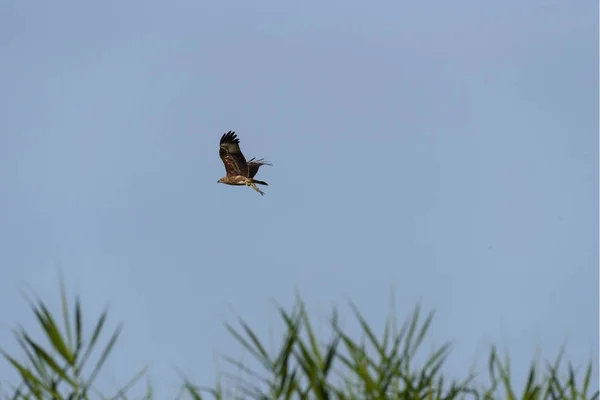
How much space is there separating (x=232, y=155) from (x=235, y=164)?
214 millimetres

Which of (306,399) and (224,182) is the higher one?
(224,182)

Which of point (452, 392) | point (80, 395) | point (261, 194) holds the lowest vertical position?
point (80, 395)

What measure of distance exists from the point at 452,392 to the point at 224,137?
17.5m

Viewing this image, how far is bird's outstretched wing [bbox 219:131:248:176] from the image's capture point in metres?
28.0

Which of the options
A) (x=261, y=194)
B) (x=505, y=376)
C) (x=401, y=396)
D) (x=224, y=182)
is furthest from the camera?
(x=224, y=182)

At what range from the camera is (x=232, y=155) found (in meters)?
28.2

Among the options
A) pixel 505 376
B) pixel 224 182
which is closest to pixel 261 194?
pixel 224 182

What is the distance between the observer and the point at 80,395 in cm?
1113

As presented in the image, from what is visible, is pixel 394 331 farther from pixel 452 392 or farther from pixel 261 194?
pixel 261 194

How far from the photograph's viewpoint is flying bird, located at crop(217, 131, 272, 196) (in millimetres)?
27859

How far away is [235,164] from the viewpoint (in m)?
28.1

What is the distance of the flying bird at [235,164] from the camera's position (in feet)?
91.4

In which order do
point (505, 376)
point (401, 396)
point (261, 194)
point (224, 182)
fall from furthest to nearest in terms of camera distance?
point (224, 182) < point (261, 194) < point (505, 376) < point (401, 396)

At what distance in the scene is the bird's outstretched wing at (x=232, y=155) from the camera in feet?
91.9
